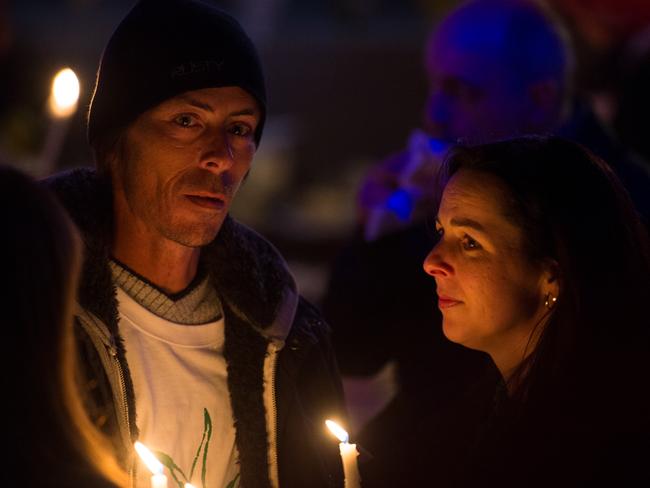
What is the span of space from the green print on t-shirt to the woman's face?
640 mm

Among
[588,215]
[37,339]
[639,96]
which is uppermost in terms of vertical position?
[639,96]

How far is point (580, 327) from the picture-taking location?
8.22 feet

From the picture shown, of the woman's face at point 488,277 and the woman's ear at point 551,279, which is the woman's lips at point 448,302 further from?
the woman's ear at point 551,279

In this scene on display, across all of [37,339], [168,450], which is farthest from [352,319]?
[37,339]

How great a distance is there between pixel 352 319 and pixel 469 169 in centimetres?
87

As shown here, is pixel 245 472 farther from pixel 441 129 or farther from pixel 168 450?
pixel 441 129

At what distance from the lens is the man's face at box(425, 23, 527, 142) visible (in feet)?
11.9

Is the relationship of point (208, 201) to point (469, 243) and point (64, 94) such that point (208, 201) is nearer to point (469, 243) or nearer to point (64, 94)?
point (64, 94)

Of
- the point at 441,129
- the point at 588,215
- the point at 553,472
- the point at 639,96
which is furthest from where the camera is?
the point at 639,96

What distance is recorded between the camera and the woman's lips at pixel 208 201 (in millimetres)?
2863

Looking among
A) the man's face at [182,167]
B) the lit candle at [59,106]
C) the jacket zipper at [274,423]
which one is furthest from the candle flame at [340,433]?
the lit candle at [59,106]

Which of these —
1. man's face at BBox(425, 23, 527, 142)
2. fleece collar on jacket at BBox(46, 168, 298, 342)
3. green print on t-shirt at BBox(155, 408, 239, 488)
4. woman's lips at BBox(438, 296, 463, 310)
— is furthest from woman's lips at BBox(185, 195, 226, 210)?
man's face at BBox(425, 23, 527, 142)

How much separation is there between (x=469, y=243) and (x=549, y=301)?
241 millimetres

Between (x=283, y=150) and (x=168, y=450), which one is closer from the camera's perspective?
(x=168, y=450)
